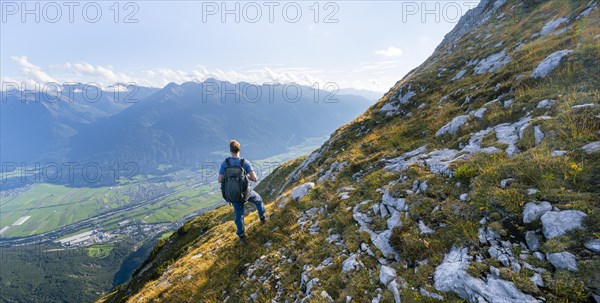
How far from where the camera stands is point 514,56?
1792 centimetres

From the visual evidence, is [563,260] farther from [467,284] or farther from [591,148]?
[591,148]

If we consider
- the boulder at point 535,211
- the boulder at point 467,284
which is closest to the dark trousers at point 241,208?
the boulder at point 467,284

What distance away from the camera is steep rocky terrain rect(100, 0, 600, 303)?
5.13 metres

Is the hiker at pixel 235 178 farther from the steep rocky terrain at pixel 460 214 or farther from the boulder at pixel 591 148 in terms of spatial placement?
the boulder at pixel 591 148

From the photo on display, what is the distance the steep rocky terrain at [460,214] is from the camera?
5.13 meters

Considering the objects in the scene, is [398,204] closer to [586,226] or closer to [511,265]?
[511,265]

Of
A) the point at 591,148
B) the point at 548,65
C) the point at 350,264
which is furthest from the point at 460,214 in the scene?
the point at 548,65

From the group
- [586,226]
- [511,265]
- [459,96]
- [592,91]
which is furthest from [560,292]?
[459,96]

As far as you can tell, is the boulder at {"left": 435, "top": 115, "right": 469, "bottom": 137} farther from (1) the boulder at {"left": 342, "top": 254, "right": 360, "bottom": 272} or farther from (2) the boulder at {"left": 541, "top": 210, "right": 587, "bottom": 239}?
(1) the boulder at {"left": 342, "top": 254, "right": 360, "bottom": 272}

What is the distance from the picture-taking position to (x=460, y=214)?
689cm

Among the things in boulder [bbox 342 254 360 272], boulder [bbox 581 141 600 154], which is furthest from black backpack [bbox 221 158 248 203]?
boulder [bbox 581 141 600 154]

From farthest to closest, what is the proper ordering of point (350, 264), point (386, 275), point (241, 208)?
1. point (241, 208)
2. point (350, 264)
3. point (386, 275)

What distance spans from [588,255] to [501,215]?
5.48 feet

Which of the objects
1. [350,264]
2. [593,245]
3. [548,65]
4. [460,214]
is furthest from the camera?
[548,65]
